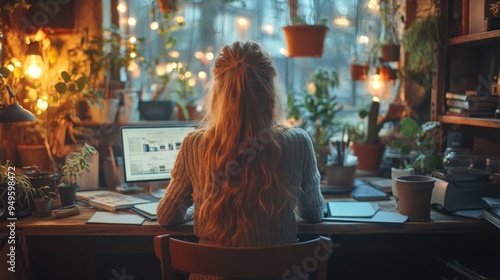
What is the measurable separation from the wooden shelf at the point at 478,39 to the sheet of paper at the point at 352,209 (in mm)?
859

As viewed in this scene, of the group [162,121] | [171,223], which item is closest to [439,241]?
[171,223]

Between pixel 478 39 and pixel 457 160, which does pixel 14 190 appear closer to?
pixel 457 160

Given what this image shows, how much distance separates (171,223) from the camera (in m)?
1.86

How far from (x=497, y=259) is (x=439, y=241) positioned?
0.83 feet

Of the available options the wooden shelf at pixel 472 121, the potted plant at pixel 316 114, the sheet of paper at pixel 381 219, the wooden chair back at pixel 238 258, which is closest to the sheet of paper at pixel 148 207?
the wooden chair back at pixel 238 258

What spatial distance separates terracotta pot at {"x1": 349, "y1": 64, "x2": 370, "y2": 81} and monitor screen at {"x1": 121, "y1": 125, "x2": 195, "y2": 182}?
1.17 meters

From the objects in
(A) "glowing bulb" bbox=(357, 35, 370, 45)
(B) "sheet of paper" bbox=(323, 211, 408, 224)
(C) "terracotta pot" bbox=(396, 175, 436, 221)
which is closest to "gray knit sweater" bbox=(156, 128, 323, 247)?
(B) "sheet of paper" bbox=(323, 211, 408, 224)

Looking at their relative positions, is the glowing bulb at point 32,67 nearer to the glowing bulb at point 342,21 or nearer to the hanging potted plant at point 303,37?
the hanging potted plant at point 303,37

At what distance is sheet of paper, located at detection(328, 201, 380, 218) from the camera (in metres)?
2.01

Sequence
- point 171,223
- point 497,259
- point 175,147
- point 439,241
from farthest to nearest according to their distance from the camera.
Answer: point 175,147, point 439,241, point 497,259, point 171,223

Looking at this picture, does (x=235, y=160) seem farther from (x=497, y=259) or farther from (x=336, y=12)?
(x=336, y=12)

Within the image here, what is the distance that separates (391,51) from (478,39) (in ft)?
2.35

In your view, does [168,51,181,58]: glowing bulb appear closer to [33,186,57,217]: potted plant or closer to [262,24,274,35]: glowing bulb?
[262,24,274,35]: glowing bulb

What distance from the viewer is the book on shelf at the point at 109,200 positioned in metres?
2.16
